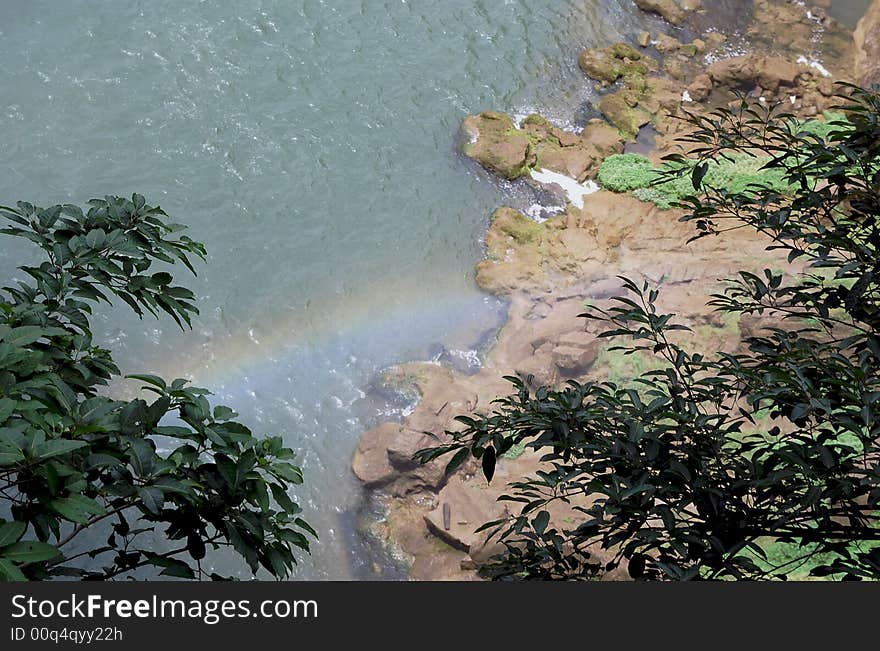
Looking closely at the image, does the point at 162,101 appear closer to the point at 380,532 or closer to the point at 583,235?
the point at 583,235

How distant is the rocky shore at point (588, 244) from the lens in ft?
26.6

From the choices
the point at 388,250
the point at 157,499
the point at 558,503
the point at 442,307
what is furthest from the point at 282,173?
the point at 157,499

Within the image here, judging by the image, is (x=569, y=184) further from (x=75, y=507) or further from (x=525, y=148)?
(x=75, y=507)

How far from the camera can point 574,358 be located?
8867mm

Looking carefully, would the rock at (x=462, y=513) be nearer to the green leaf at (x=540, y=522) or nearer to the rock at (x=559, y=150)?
the green leaf at (x=540, y=522)

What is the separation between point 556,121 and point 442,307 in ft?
12.4

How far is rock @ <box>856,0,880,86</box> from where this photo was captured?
44.9ft

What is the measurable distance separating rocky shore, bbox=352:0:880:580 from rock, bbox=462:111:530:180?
2 cm

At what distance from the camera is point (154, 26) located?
11742 mm

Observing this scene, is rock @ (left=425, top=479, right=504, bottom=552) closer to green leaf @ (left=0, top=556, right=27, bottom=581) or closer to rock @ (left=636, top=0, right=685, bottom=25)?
green leaf @ (left=0, top=556, right=27, bottom=581)

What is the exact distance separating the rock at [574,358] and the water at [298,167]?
3.28ft

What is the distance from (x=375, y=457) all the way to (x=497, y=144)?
4835 millimetres

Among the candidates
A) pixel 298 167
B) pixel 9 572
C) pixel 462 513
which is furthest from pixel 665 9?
pixel 9 572

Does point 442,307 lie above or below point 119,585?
above
